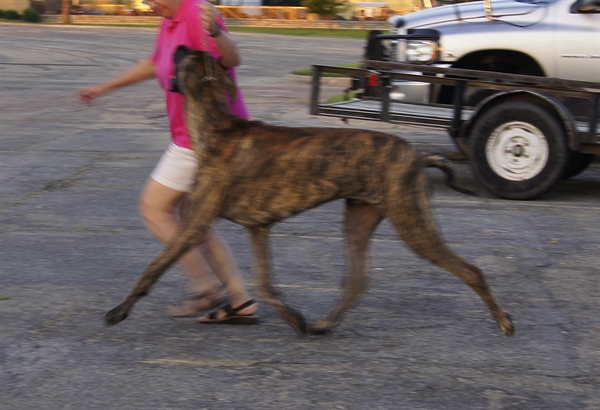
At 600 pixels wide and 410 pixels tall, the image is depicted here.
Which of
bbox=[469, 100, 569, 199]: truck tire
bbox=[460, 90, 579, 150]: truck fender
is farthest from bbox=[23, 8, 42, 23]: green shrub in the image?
bbox=[469, 100, 569, 199]: truck tire

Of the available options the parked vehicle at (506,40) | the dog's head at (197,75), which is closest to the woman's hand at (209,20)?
the dog's head at (197,75)

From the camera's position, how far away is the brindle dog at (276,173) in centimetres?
430

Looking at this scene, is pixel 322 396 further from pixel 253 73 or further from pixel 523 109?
pixel 253 73

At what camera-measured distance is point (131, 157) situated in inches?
408

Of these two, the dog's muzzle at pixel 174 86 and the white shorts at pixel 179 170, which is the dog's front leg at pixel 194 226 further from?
the dog's muzzle at pixel 174 86

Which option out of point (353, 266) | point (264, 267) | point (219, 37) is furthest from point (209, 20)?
point (353, 266)

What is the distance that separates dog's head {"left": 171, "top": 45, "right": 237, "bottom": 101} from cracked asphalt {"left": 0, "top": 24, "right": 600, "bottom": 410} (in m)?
1.35

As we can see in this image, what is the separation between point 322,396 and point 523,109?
476cm

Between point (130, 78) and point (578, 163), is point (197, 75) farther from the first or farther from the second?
point (578, 163)

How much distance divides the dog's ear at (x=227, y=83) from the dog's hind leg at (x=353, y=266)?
854 millimetres

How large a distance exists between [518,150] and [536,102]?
47 cm

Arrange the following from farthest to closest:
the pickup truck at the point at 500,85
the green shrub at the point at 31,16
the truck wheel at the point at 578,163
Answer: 1. the green shrub at the point at 31,16
2. the truck wheel at the point at 578,163
3. the pickup truck at the point at 500,85

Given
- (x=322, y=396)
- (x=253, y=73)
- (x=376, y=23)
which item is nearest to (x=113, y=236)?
(x=322, y=396)

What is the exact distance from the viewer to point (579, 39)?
9.09 m
